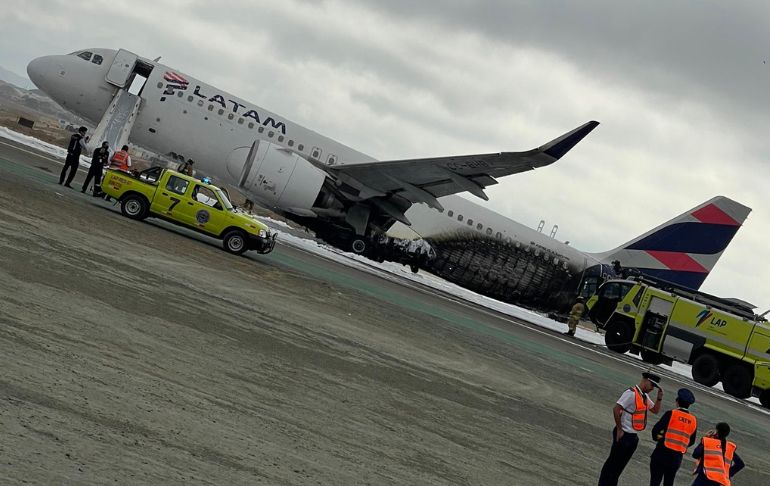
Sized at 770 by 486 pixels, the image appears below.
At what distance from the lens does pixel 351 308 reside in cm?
1961

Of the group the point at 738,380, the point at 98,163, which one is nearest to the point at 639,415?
the point at 738,380

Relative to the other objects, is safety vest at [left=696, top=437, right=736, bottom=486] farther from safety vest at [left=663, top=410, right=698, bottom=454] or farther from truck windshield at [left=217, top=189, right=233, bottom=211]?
truck windshield at [left=217, top=189, right=233, bottom=211]

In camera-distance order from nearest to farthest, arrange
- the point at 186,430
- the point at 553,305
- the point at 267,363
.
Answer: the point at 186,430, the point at 267,363, the point at 553,305

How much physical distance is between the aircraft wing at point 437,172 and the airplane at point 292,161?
0.14 feet

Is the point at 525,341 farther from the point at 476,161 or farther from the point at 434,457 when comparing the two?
the point at 434,457

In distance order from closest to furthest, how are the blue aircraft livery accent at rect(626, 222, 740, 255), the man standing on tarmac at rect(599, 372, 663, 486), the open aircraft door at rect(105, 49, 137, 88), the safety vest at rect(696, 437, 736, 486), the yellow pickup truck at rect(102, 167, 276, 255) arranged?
the safety vest at rect(696, 437, 736, 486) → the man standing on tarmac at rect(599, 372, 663, 486) → the yellow pickup truck at rect(102, 167, 276, 255) → the open aircraft door at rect(105, 49, 137, 88) → the blue aircraft livery accent at rect(626, 222, 740, 255)

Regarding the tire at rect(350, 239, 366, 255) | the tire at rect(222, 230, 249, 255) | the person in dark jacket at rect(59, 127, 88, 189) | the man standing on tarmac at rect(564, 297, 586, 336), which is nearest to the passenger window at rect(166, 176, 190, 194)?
the tire at rect(222, 230, 249, 255)

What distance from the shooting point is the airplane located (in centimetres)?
3094

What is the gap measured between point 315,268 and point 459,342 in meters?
7.85

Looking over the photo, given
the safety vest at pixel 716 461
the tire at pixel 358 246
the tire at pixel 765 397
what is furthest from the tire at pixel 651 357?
the safety vest at pixel 716 461

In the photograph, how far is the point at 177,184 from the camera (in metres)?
23.4

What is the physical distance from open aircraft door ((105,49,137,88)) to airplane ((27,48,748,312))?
44 mm

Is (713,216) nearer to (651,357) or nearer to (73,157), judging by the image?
(651,357)

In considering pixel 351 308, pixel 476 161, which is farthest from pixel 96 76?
pixel 351 308
